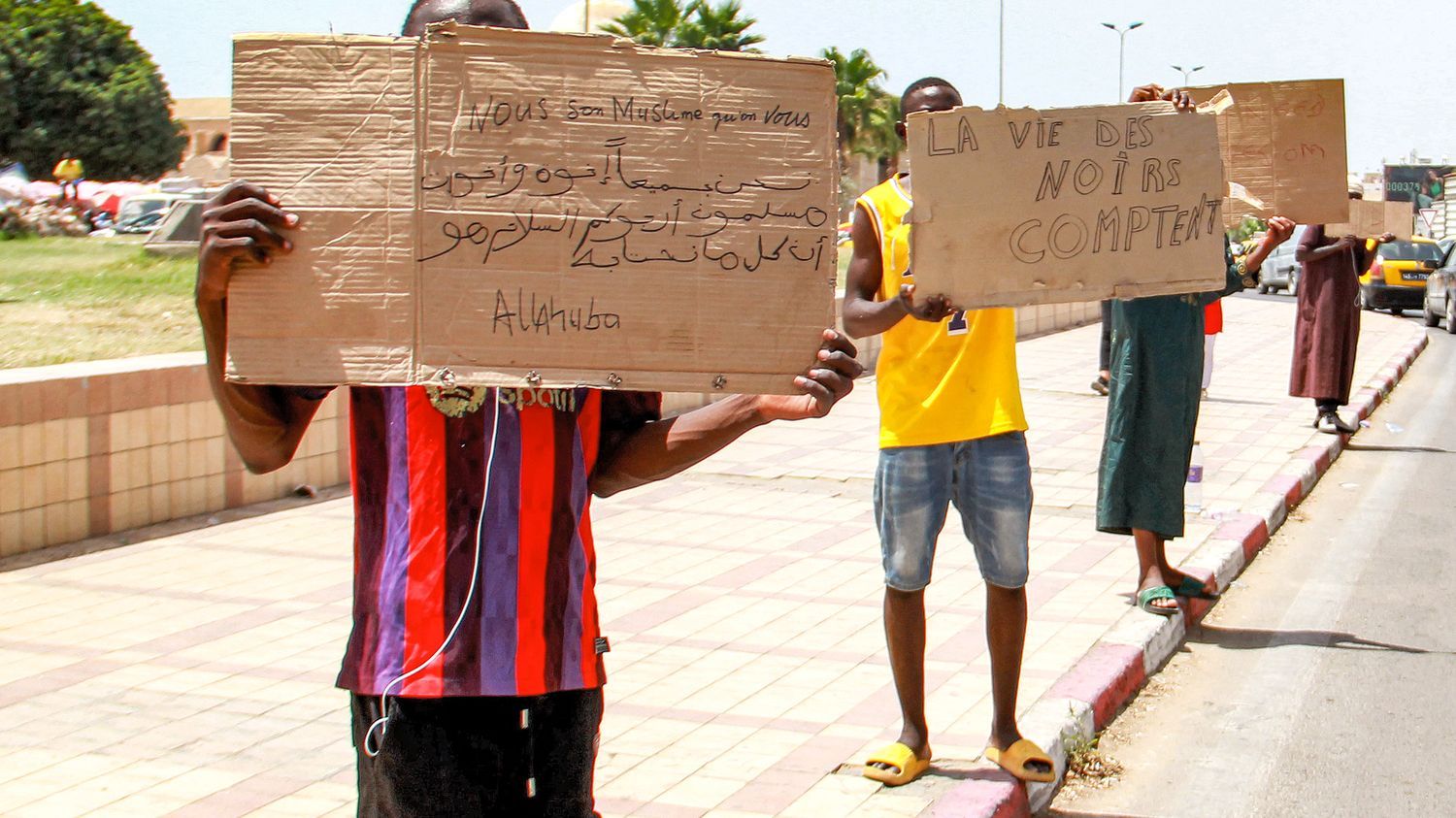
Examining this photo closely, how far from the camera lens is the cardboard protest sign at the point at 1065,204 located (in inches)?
132

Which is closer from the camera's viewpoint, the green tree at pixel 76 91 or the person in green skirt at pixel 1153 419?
the person in green skirt at pixel 1153 419

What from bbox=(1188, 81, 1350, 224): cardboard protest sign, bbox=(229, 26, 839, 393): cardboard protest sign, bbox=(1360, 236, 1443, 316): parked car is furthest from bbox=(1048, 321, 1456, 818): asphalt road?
bbox=(1360, 236, 1443, 316): parked car

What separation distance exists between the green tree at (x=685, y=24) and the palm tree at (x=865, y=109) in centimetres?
876

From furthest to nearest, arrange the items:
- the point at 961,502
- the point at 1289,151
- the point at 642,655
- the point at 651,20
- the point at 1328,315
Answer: the point at 651,20
the point at 1328,315
the point at 642,655
the point at 1289,151
the point at 961,502

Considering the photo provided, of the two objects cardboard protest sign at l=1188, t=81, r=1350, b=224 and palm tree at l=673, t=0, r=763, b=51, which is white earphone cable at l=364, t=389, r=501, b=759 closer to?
cardboard protest sign at l=1188, t=81, r=1350, b=224

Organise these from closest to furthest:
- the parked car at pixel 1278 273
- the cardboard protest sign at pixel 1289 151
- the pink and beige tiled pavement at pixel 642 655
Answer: the pink and beige tiled pavement at pixel 642 655 < the cardboard protest sign at pixel 1289 151 < the parked car at pixel 1278 273

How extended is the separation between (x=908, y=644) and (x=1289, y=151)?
2.36 meters

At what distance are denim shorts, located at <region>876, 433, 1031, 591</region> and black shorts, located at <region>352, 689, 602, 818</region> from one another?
2.17m

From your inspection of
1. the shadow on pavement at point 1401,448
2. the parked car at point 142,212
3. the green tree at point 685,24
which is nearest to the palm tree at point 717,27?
the green tree at point 685,24

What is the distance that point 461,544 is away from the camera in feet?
8.17

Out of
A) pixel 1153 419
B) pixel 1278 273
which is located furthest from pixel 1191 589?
pixel 1278 273

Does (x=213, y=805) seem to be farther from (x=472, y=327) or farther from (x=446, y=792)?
(x=472, y=327)

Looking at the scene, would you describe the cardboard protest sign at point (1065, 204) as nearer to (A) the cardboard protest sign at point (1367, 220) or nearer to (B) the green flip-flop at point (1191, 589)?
(B) the green flip-flop at point (1191, 589)

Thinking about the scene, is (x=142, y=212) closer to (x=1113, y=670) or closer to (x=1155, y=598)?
(x=1155, y=598)
